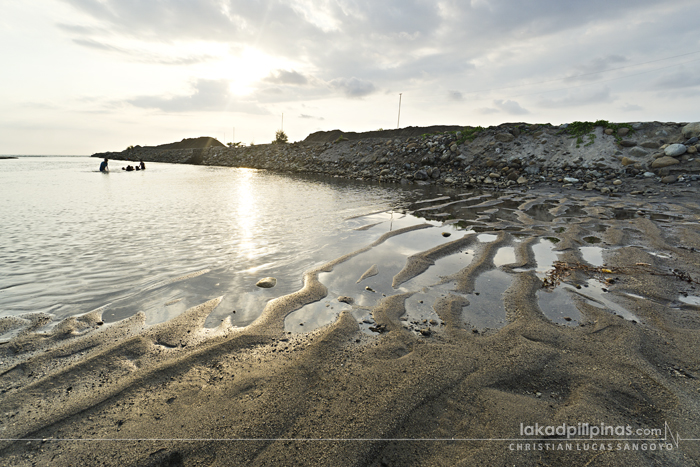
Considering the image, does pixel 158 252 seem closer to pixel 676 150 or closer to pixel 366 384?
pixel 366 384

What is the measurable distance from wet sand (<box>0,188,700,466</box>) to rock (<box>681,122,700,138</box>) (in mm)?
20515

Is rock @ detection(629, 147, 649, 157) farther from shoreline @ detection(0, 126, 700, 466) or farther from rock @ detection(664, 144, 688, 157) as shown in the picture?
shoreline @ detection(0, 126, 700, 466)

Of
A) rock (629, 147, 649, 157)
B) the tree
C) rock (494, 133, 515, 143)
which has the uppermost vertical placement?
the tree

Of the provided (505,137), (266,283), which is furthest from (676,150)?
(266,283)

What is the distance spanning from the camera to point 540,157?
70.8ft

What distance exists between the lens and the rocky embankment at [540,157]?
17.1m

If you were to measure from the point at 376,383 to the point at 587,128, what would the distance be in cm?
2782

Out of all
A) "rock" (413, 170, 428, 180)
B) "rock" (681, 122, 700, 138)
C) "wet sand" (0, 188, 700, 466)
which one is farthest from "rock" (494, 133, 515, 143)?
"wet sand" (0, 188, 700, 466)

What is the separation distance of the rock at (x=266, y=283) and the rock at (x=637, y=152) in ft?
78.9

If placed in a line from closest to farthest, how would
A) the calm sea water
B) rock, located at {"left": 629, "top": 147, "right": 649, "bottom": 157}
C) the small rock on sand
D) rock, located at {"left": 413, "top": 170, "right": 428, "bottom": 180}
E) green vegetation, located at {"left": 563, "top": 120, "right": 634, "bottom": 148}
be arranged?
the calm sea water
the small rock on sand
rock, located at {"left": 629, "top": 147, "right": 649, "bottom": 157}
green vegetation, located at {"left": 563, "top": 120, "right": 634, "bottom": 148}
rock, located at {"left": 413, "top": 170, "right": 428, "bottom": 180}

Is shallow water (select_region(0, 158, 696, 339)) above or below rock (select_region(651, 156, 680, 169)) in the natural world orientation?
below

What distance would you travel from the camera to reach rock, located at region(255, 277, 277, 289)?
17.4 feet

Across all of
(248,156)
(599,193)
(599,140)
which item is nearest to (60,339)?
(599,193)

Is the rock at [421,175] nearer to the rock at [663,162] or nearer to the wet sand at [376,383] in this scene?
the rock at [663,162]
